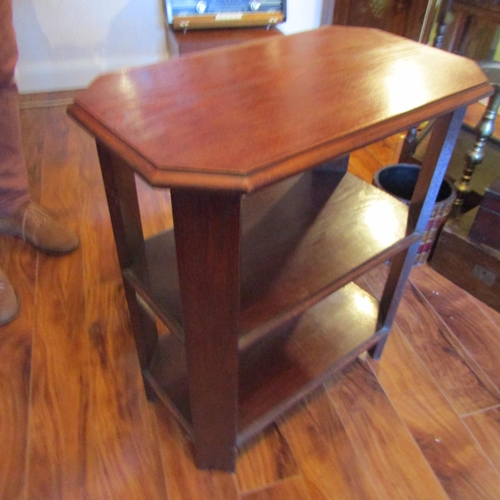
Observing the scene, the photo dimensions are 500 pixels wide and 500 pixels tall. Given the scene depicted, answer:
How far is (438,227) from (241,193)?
93 centimetres

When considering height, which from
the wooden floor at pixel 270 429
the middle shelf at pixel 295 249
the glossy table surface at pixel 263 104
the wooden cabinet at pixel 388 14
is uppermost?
the glossy table surface at pixel 263 104

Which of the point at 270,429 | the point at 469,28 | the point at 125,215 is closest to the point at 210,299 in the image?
the point at 125,215

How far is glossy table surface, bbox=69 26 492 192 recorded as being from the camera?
47cm

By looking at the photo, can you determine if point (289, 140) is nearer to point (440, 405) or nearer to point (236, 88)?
point (236, 88)

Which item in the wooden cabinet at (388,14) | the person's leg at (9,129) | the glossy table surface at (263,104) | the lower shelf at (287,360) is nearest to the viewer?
the glossy table surface at (263,104)

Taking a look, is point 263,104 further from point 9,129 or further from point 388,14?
point 388,14

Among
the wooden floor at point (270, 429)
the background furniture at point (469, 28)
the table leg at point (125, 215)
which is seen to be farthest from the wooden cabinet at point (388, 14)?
the table leg at point (125, 215)

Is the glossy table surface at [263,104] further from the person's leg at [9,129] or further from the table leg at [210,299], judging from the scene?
the person's leg at [9,129]

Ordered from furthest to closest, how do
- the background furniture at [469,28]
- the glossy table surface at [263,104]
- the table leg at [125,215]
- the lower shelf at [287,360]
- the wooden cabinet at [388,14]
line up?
the wooden cabinet at [388,14] < the background furniture at [469,28] < the lower shelf at [287,360] < the table leg at [125,215] < the glossy table surface at [263,104]

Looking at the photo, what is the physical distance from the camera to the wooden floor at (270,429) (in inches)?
32.1

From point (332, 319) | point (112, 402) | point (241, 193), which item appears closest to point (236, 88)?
point (241, 193)

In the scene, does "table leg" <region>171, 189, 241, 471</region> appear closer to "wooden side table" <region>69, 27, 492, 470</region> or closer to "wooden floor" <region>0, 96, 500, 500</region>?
"wooden side table" <region>69, 27, 492, 470</region>

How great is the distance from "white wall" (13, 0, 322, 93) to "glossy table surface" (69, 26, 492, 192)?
1507 mm

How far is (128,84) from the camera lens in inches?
24.0
